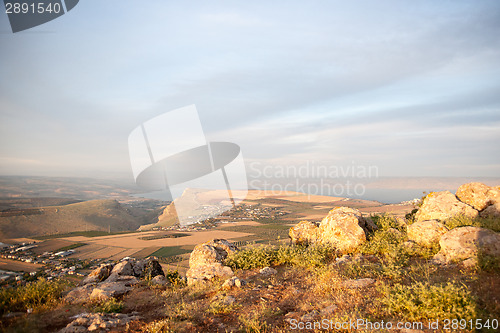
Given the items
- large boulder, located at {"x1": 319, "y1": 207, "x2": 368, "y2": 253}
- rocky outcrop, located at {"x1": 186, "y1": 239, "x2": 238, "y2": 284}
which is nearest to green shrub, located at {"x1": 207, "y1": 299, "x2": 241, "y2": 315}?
rocky outcrop, located at {"x1": 186, "y1": 239, "x2": 238, "y2": 284}

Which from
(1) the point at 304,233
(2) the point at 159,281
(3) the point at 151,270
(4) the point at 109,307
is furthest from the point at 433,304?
(3) the point at 151,270

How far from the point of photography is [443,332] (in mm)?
4039

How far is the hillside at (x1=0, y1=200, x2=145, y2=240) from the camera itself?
86.7 meters

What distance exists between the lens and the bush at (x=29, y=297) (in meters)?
6.88

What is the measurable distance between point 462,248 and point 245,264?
7.80 meters

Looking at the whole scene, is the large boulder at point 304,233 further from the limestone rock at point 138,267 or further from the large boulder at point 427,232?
the limestone rock at point 138,267

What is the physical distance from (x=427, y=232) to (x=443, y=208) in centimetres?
251

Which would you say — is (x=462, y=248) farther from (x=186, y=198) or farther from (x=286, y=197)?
(x=286, y=197)

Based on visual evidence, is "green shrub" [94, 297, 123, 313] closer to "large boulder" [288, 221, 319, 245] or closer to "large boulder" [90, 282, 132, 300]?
"large boulder" [90, 282, 132, 300]

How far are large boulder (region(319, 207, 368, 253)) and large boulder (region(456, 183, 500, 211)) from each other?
4822mm

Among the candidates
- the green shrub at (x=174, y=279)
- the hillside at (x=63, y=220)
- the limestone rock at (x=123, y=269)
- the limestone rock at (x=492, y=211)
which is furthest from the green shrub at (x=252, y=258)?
the hillside at (x=63, y=220)

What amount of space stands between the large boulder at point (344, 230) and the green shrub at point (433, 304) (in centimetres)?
544

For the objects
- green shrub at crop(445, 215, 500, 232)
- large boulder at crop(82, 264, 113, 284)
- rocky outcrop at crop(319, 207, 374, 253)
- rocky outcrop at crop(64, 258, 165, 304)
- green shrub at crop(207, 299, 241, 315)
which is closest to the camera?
green shrub at crop(207, 299, 241, 315)

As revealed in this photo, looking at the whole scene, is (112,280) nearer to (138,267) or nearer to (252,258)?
(138,267)
